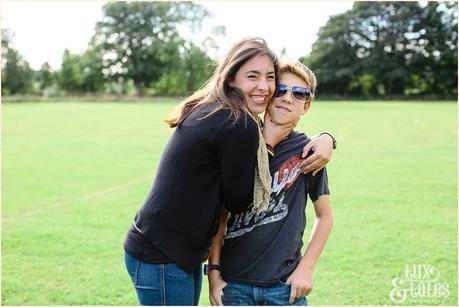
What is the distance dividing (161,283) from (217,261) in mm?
285

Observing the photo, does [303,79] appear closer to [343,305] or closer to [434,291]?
[343,305]

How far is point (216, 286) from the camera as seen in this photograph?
8.23 ft

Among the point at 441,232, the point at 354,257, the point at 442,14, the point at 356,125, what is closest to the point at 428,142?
the point at 356,125

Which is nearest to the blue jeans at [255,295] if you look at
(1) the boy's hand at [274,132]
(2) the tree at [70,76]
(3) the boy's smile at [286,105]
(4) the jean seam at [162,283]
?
(4) the jean seam at [162,283]

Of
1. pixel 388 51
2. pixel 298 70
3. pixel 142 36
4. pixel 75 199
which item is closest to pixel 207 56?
pixel 142 36

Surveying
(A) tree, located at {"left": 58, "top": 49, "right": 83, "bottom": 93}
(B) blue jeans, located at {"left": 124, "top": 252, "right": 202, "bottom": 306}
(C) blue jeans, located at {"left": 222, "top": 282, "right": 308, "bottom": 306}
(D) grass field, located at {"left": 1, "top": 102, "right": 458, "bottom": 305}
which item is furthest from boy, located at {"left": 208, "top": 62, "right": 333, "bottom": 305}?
(A) tree, located at {"left": 58, "top": 49, "right": 83, "bottom": 93}

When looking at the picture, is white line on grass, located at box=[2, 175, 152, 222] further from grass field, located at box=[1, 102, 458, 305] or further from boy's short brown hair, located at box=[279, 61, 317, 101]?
boy's short brown hair, located at box=[279, 61, 317, 101]

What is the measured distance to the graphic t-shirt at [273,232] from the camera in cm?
243

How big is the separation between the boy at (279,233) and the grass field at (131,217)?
2661 mm

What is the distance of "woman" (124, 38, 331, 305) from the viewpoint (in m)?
2.21

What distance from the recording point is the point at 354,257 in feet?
20.4

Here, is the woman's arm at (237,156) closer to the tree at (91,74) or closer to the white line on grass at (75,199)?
the white line on grass at (75,199)

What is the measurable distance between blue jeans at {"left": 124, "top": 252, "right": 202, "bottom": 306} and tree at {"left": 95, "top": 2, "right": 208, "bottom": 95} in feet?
241

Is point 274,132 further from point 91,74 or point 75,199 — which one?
point 91,74
